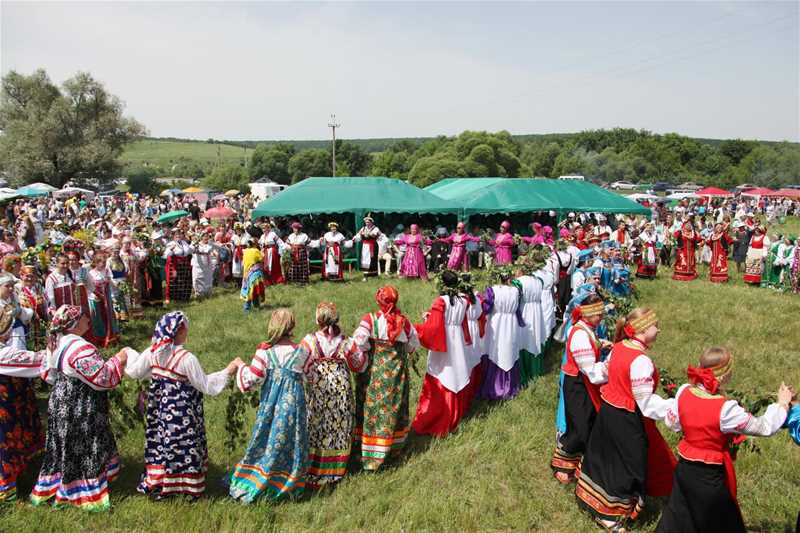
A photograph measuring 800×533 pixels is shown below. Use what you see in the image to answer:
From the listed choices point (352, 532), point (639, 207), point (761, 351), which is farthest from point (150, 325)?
point (639, 207)

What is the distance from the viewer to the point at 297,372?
4199 mm

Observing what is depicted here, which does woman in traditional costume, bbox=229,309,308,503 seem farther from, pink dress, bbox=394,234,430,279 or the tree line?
the tree line

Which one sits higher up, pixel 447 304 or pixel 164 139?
pixel 164 139

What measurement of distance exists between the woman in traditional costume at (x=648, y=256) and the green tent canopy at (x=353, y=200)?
4.97 metres

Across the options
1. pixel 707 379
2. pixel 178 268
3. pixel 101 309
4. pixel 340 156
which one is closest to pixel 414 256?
pixel 178 268

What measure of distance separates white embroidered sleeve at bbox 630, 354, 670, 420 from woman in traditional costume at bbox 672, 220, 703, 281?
11.4 m

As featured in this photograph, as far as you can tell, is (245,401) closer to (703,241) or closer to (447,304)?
(447,304)

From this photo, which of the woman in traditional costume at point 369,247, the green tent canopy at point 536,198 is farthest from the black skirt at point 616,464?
the green tent canopy at point 536,198

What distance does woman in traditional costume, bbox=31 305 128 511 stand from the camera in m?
3.92

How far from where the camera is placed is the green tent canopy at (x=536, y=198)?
17.1 m

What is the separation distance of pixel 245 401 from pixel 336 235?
946cm

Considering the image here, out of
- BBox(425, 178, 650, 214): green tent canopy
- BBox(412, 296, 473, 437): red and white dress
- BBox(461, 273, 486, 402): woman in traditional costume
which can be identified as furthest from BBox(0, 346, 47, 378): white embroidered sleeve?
BBox(425, 178, 650, 214): green tent canopy

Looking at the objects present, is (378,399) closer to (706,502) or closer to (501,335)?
(501,335)

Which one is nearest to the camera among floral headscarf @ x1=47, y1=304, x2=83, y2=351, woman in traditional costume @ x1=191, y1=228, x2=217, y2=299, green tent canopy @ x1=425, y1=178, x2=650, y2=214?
floral headscarf @ x1=47, y1=304, x2=83, y2=351
